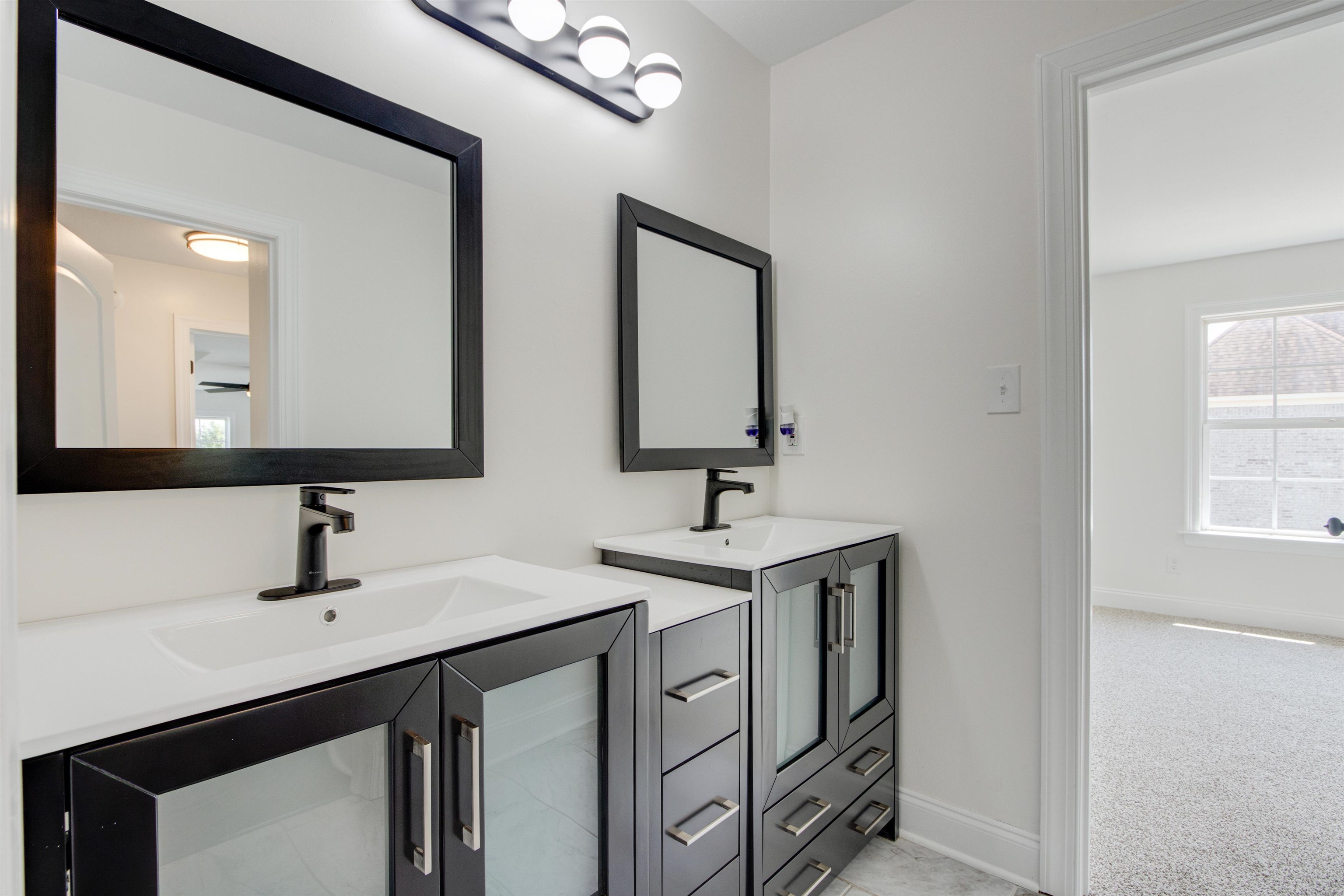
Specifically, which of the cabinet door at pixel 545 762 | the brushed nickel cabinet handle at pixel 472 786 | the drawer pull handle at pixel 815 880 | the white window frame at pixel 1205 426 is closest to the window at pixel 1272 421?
the white window frame at pixel 1205 426

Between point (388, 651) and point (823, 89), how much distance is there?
212cm

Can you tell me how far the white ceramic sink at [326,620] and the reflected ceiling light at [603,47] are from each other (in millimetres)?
1214

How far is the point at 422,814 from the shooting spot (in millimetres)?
764

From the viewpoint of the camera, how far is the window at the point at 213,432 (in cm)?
103

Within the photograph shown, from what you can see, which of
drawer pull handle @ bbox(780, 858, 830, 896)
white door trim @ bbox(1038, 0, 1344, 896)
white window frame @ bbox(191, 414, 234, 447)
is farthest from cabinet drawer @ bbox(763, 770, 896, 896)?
white window frame @ bbox(191, 414, 234, 447)

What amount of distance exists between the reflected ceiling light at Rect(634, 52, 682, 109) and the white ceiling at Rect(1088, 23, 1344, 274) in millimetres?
1155

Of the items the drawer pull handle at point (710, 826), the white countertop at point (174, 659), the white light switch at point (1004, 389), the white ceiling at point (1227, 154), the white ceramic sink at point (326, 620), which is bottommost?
the drawer pull handle at point (710, 826)

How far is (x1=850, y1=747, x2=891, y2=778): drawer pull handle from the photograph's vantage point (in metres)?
1.69

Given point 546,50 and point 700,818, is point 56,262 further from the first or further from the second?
point 700,818

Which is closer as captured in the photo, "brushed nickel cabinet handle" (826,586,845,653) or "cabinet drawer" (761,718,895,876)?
"cabinet drawer" (761,718,895,876)

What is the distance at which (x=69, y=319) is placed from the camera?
922mm

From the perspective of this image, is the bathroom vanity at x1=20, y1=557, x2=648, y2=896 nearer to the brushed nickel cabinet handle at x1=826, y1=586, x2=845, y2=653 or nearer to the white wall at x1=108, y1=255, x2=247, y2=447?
the white wall at x1=108, y1=255, x2=247, y2=447

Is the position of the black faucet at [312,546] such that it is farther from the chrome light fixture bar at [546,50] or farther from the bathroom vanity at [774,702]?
the chrome light fixture bar at [546,50]

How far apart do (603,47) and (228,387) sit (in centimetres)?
111
